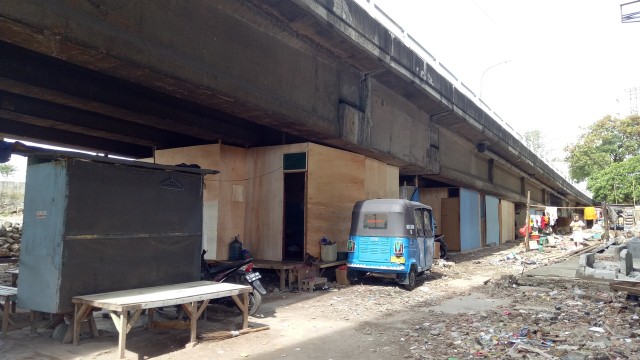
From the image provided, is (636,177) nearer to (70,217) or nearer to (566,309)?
(566,309)

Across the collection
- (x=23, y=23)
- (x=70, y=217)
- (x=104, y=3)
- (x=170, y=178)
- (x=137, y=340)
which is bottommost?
(x=137, y=340)

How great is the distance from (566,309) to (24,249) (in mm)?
9222

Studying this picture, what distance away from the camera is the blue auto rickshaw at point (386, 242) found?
448 inches

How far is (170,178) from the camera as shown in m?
7.51

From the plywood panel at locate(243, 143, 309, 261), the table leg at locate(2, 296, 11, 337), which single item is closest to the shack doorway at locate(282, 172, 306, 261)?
the plywood panel at locate(243, 143, 309, 261)

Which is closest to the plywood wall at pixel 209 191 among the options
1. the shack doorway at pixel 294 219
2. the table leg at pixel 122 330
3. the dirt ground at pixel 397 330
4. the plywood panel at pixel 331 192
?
the shack doorway at pixel 294 219

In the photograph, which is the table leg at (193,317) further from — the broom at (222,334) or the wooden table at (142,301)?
the broom at (222,334)

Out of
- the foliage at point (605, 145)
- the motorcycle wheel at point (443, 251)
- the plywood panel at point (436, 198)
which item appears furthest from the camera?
the foliage at point (605, 145)

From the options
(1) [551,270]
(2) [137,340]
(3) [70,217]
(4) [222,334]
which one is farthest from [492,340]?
(1) [551,270]

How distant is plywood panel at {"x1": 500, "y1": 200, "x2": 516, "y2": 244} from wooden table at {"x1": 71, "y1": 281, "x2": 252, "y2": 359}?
26045 millimetres

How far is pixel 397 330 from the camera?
743 cm

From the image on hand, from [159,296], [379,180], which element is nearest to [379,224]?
[379,180]

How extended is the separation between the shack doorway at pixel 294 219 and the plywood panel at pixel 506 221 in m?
19.5

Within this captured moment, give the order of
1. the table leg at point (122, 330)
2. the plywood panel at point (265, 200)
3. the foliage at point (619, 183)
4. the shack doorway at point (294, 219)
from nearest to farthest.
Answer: the table leg at point (122, 330) → the plywood panel at point (265, 200) → the shack doorway at point (294, 219) → the foliage at point (619, 183)
